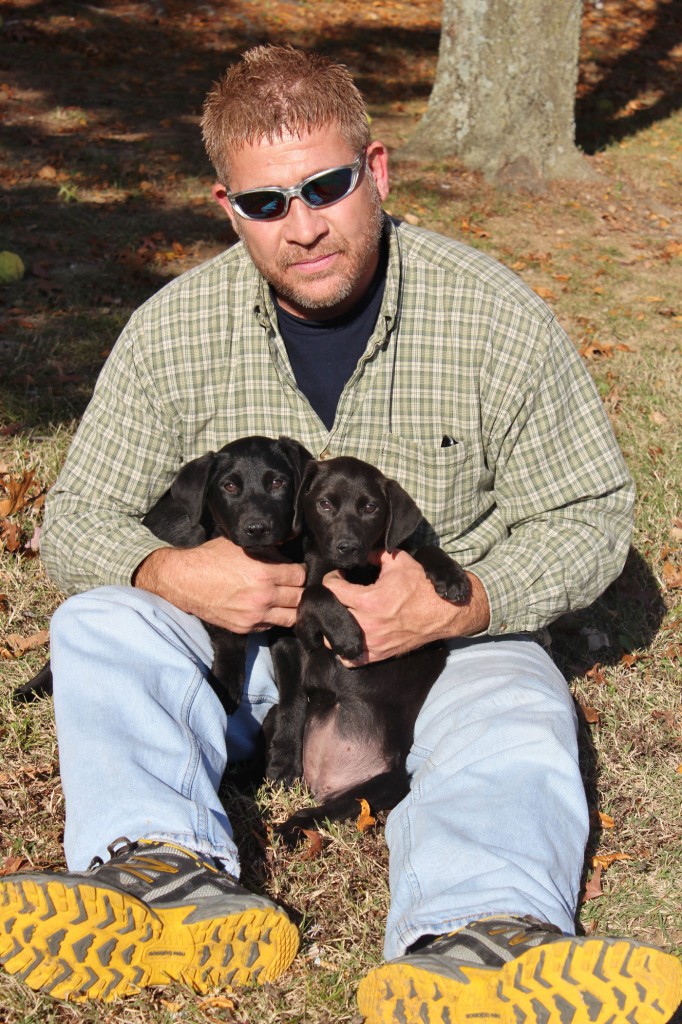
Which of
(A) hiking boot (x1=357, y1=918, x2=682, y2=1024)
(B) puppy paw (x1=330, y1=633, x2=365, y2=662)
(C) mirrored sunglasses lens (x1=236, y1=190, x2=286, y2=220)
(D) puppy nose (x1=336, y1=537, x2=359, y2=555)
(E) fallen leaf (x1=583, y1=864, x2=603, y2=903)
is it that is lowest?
(E) fallen leaf (x1=583, y1=864, x2=603, y2=903)

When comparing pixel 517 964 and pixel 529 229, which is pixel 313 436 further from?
pixel 529 229

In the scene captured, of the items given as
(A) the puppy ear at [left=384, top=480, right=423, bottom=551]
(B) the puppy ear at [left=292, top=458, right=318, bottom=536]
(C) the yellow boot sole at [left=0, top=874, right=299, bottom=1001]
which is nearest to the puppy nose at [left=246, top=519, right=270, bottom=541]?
(B) the puppy ear at [left=292, top=458, right=318, bottom=536]

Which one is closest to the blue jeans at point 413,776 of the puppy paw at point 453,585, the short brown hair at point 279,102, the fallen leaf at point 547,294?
the puppy paw at point 453,585

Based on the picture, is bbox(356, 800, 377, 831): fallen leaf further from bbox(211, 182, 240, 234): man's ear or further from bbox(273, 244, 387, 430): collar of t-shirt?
bbox(211, 182, 240, 234): man's ear

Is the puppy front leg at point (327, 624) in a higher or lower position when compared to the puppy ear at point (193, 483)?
→ lower

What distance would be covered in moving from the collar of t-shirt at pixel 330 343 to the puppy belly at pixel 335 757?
1113 millimetres

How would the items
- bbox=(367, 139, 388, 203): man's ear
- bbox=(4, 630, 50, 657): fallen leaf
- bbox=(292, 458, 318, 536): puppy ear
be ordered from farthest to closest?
bbox=(4, 630, 50, 657): fallen leaf, bbox=(292, 458, 318, 536): puppy ear, bbox=(367, 139, 388, 203): man's ear

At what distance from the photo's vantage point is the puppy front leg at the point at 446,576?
3410 millimetres

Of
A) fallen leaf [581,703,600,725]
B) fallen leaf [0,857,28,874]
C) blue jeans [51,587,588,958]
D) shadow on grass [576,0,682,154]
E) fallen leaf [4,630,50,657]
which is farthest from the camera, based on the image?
shadow on grass [576,0,682,154]

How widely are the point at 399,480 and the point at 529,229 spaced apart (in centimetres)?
649

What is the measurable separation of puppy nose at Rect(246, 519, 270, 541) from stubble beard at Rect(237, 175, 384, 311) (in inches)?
29.9

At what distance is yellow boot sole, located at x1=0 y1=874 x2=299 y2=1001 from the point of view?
2.45 metres

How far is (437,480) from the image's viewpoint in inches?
146

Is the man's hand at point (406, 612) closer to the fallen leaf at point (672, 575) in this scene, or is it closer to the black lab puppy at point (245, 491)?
the black lab puppy at point (245, 491)
